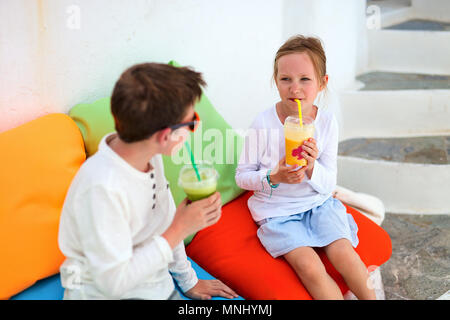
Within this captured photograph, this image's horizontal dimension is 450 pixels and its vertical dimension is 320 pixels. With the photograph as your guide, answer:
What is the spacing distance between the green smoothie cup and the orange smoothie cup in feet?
1.36

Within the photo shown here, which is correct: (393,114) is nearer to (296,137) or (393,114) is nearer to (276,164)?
(276,164)

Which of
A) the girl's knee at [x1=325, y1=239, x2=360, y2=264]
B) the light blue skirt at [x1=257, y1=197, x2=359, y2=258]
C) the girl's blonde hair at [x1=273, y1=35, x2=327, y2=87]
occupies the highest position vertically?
the girl's blonde hair at [x1=273, y1=35, x2=327, y2=87]

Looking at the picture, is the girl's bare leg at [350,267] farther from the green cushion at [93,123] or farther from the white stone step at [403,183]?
the white stone step at [403,183]

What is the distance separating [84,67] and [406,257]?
6.12ft

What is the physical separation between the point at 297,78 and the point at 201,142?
1.71 ft

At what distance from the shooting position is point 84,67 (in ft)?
6.38

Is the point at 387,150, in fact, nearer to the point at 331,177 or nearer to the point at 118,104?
the point at 331,177

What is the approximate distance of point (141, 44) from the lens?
2.16 m

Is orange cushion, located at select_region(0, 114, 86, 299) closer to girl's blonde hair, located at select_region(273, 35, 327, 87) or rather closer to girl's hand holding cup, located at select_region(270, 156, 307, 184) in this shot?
girl's hand holding cup, located at select_region(270, 156, 307, 184)

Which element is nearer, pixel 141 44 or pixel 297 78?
pixel 297 78

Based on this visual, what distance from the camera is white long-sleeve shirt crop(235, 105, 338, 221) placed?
1833 millimetres

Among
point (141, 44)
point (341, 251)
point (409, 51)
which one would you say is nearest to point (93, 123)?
point (141, 44)

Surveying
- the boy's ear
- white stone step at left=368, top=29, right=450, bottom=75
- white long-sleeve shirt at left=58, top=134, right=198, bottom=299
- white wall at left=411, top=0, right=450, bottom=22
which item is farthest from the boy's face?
white wall at left=411, top=0, right=450, bottom=22
